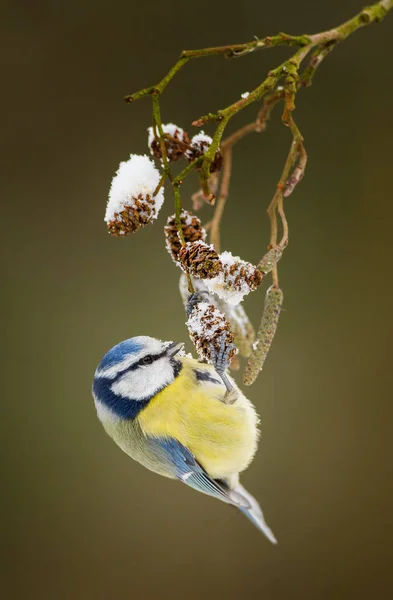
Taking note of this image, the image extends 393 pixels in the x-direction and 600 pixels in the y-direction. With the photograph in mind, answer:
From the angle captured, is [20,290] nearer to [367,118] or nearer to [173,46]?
[173,46]

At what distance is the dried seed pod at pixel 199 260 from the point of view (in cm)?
66

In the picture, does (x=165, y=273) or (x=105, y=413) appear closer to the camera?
(x=105, y=413)

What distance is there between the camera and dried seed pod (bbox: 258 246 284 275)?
717 mm

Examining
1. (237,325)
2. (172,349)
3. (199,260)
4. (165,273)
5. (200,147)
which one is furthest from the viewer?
(165,273)

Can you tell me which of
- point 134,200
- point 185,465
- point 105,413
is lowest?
point 185,465

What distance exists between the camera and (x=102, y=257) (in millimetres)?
1979

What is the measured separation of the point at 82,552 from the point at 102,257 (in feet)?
3.42

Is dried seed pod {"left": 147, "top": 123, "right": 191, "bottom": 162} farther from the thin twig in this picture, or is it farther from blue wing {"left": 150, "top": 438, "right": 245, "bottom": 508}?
blue wing {"left": 150, "top": 438, "right": 245, "bottom": 508}

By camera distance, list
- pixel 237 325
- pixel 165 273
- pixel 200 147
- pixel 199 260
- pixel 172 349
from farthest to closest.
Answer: pixel 165 273 → pixel 172 349 → pixel 237 325 → pixel 200 147 → pixel 199 260

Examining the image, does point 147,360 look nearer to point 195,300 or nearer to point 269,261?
point 195,300

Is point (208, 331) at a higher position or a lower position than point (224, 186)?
lower

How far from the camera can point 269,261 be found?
722mm

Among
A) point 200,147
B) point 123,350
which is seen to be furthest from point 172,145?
point 123,350

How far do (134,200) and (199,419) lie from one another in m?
0.50
